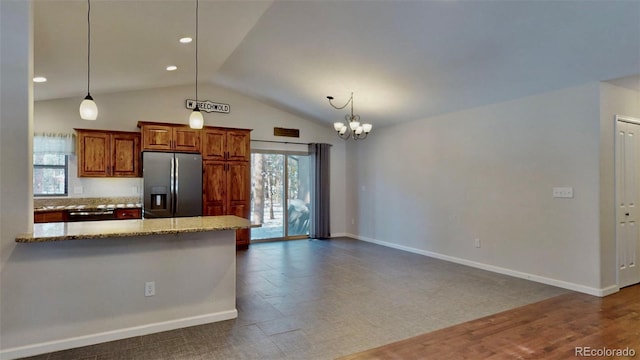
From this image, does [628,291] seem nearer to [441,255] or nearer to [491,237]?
[491,237]

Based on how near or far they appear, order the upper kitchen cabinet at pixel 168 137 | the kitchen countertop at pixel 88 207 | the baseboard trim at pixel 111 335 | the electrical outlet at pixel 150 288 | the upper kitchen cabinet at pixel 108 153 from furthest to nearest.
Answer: the upper kitchen cabinet at pixel 168 137
the upper kitchen cabinet at pixel 108 153
the kitchen countertop at pixel 88 207
the electrical outlet at pixel 150 288
the baseboard trim at pixel 111 335

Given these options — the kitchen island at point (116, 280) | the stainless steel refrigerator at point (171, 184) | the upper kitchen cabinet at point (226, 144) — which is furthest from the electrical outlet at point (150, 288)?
the upper kitchen cabinet at point (226, 144)

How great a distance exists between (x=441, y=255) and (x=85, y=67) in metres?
5.88

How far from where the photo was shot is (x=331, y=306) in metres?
3.68

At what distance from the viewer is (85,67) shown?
14.3 ft

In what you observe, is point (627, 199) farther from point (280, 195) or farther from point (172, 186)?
point (172, 186)

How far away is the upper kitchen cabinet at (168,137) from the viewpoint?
588 cm

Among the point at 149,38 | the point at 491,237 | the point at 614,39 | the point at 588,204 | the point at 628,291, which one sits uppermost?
the point at 149,38

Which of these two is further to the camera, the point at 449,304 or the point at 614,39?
the point at 449,304

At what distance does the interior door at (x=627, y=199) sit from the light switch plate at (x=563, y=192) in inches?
21.9

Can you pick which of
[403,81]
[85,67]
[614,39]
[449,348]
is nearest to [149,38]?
[85,67]

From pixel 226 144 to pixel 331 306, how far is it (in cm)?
404

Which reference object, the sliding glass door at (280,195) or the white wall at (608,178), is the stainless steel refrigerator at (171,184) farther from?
the white wall at (608,178)

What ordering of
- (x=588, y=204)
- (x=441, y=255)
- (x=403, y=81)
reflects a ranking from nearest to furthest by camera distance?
(x=588, y=204), (x=403, y=81), (x=441, y=255)
